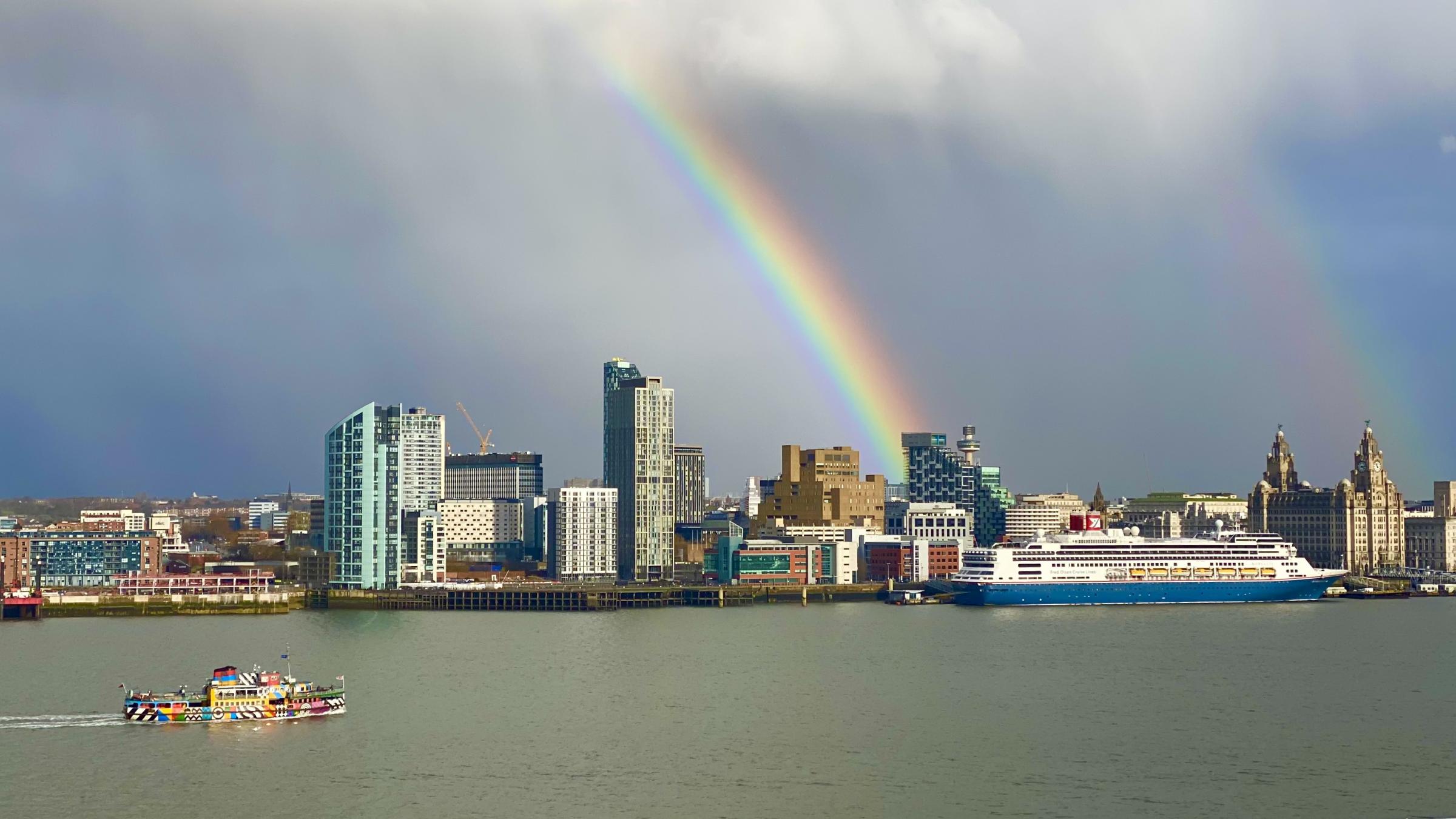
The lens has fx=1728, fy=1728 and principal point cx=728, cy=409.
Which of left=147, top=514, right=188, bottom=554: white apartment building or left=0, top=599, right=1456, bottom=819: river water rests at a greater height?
left=147, top=514, right=188, bottom=554: white apartment building

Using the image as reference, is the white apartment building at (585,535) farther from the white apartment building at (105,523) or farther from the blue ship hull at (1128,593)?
the blue ship hull at (1128,593)

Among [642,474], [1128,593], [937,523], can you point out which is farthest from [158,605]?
[937,523]

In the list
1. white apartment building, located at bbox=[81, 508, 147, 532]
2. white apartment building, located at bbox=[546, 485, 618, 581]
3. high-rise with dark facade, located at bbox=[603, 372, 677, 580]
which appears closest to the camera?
white apartment building, located at bbox=[81, 508, 147, 532]

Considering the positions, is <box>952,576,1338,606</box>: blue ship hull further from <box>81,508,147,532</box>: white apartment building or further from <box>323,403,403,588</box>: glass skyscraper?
<box>81,508,147,532</box>: white apartment building

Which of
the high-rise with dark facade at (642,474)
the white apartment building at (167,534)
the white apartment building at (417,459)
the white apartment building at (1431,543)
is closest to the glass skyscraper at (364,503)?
the white apartment building at (417,459)

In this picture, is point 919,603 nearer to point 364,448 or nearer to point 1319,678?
point 364,448

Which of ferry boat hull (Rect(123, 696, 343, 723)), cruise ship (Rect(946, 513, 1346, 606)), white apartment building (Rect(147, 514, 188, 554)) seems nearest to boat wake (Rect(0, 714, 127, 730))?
ferry boat hull (Rect(123, 696, 343, 723))
